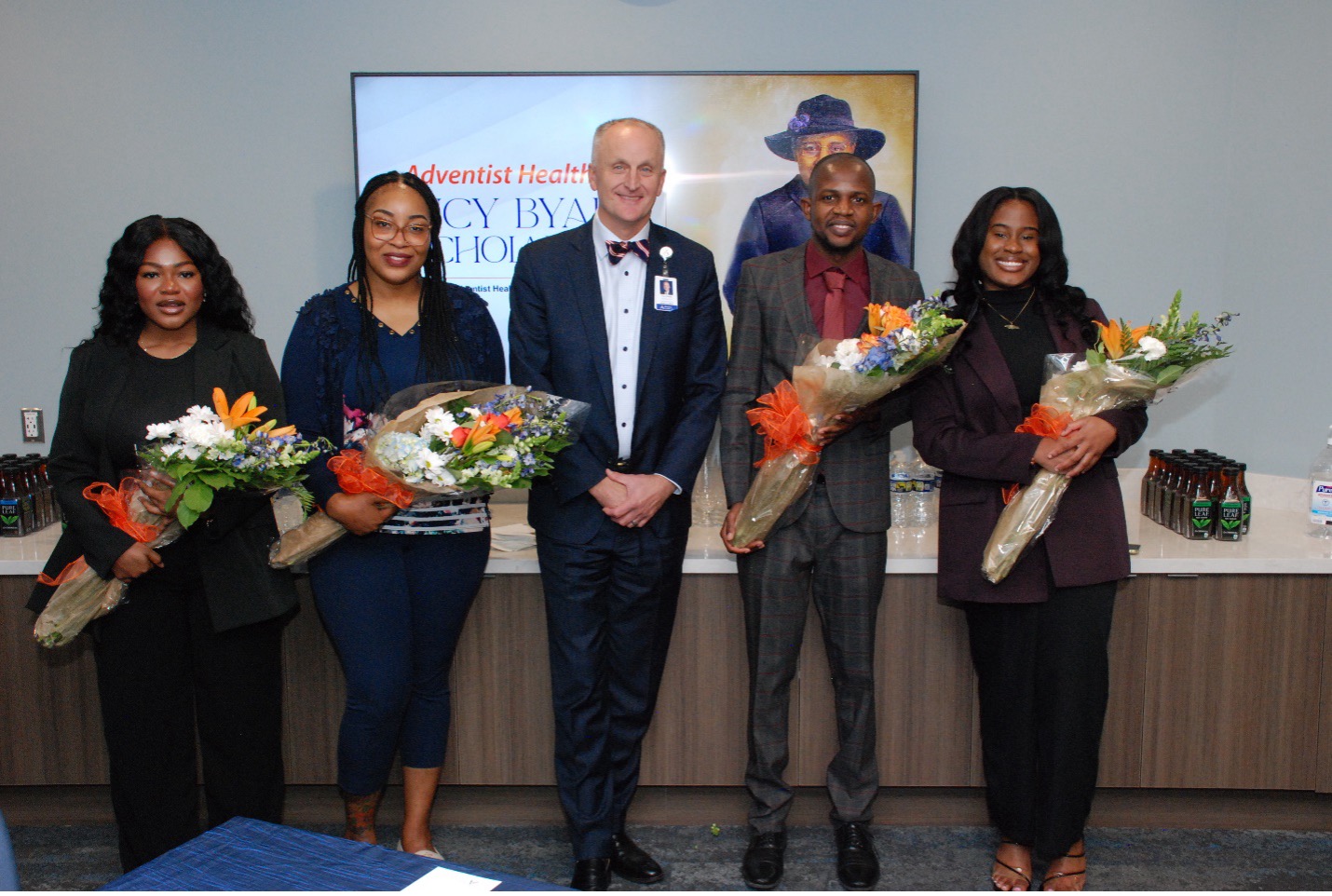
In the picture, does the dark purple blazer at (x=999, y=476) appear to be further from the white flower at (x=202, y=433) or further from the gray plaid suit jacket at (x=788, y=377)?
the white flower at (x=202, y=433)

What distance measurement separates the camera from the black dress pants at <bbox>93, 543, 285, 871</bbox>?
94.4 inches

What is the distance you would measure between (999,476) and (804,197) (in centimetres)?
151

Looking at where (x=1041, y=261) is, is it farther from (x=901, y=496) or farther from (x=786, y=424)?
(x=901, y=496)

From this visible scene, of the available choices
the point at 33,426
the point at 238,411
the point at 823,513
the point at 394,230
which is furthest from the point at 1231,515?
the point at 33,426

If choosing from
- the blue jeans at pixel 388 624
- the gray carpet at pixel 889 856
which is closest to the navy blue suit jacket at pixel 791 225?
the blue jeans at pixel 388 624

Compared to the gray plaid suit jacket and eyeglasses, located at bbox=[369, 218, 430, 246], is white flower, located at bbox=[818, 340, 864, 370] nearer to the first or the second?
the gray plaid suit jacket

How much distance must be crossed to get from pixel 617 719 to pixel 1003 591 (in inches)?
39.0

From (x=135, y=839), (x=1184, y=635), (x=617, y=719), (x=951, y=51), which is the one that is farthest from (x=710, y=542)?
(x=951, y=51)

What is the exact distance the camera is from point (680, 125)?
11.7ft

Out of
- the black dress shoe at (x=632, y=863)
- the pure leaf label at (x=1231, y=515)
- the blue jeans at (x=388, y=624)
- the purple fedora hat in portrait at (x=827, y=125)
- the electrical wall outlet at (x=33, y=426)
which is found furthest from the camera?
the electrical wall outlet at (x=33, y=426)

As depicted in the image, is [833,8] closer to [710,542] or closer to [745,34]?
[745,34]

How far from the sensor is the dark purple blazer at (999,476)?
7.96ft

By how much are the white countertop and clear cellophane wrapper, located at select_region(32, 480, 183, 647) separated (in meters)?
0.55

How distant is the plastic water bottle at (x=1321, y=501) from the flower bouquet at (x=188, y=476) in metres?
2.81
